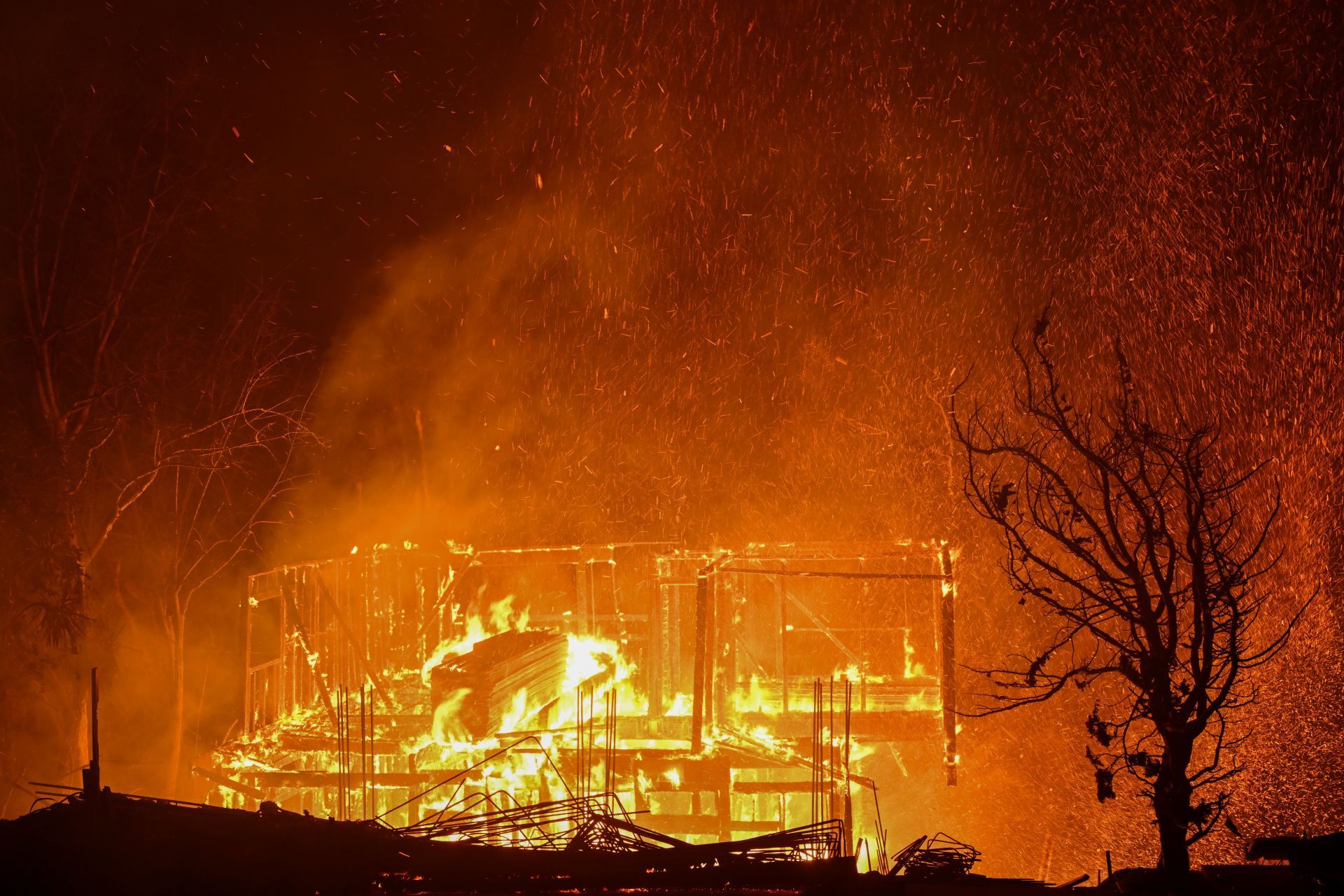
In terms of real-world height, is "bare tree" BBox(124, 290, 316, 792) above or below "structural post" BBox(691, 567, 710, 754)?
above

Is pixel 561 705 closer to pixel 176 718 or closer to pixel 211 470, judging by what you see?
pixel 176 718

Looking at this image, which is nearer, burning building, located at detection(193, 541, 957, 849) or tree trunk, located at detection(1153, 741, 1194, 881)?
tree trunk, located at detection(1153, 741, 1194, 881)

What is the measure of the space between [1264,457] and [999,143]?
8.66 meters

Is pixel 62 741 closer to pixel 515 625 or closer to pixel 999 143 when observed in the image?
pixel 515 625

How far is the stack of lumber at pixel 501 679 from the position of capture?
26.9 ft

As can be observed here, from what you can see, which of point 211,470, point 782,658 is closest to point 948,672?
point 782,658

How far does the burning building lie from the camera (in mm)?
7750

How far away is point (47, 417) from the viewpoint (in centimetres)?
1146

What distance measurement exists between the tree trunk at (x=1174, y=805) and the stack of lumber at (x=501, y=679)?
16.8 ft

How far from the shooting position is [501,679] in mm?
8359

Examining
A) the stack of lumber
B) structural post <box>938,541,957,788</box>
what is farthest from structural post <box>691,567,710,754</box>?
structural post <box>938,541,957,788</box>

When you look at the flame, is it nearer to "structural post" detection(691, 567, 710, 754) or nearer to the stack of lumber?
the stack of lumber

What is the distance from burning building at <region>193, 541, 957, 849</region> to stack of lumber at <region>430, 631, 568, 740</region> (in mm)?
19

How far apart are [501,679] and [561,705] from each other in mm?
1298
